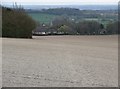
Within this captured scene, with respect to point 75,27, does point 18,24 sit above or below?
above

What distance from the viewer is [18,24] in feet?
Answer: 126

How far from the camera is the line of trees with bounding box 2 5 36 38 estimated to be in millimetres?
37619

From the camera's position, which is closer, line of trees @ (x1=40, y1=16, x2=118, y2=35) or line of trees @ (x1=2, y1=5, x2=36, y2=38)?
line of trees @ (x1=40, y1=16, x2=118, y2=35)

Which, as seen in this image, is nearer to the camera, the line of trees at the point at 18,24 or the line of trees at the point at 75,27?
the line of trees at the point at 75,27

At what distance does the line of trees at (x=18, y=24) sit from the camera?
37619 mm

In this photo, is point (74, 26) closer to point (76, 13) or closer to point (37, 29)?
point (76, 13)

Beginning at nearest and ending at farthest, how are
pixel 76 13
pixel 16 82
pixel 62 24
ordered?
pixel 16 82
pixel 76 13
pixel 62 24

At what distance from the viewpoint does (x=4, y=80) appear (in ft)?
23.5

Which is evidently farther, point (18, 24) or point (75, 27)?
point (75, 27)

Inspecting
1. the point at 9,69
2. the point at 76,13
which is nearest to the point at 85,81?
the point at 9,69

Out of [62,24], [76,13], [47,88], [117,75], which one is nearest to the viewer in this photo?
[47,88]

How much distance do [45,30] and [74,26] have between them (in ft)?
14.4

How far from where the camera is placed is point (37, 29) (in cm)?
4097

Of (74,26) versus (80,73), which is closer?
(80,73)
